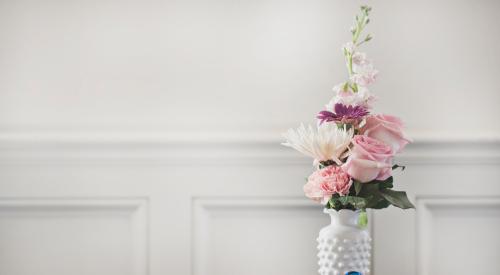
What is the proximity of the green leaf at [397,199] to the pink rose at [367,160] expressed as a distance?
0.18ft

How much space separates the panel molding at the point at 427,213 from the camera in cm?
129

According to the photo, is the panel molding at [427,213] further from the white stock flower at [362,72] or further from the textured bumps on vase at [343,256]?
the white stock flower at [362,72]

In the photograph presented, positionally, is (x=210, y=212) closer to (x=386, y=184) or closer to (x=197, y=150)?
(x=197, y=150)

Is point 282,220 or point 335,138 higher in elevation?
point 335,138

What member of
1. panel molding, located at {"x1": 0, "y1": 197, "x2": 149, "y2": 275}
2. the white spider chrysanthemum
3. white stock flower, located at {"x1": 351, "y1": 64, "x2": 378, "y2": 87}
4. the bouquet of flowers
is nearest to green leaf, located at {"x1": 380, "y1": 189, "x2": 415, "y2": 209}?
the bouquet of flowers

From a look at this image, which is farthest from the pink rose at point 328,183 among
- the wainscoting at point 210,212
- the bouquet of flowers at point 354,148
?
the wainscoting at point 210,212

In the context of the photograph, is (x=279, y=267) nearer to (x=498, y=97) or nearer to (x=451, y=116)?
(x=451, y=116)

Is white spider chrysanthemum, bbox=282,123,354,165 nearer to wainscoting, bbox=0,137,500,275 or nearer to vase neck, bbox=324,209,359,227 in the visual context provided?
vase neck, bbox=324,209,359,227

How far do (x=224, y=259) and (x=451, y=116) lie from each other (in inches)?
27.0

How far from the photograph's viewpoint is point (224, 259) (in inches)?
51.4

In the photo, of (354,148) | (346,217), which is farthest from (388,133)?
(346,217)

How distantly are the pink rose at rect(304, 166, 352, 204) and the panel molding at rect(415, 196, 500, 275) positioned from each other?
0.38 metres

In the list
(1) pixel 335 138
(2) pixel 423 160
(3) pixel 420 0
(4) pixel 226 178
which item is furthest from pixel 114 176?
(3) pixel 420 0

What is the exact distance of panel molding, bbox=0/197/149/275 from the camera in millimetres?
1283
